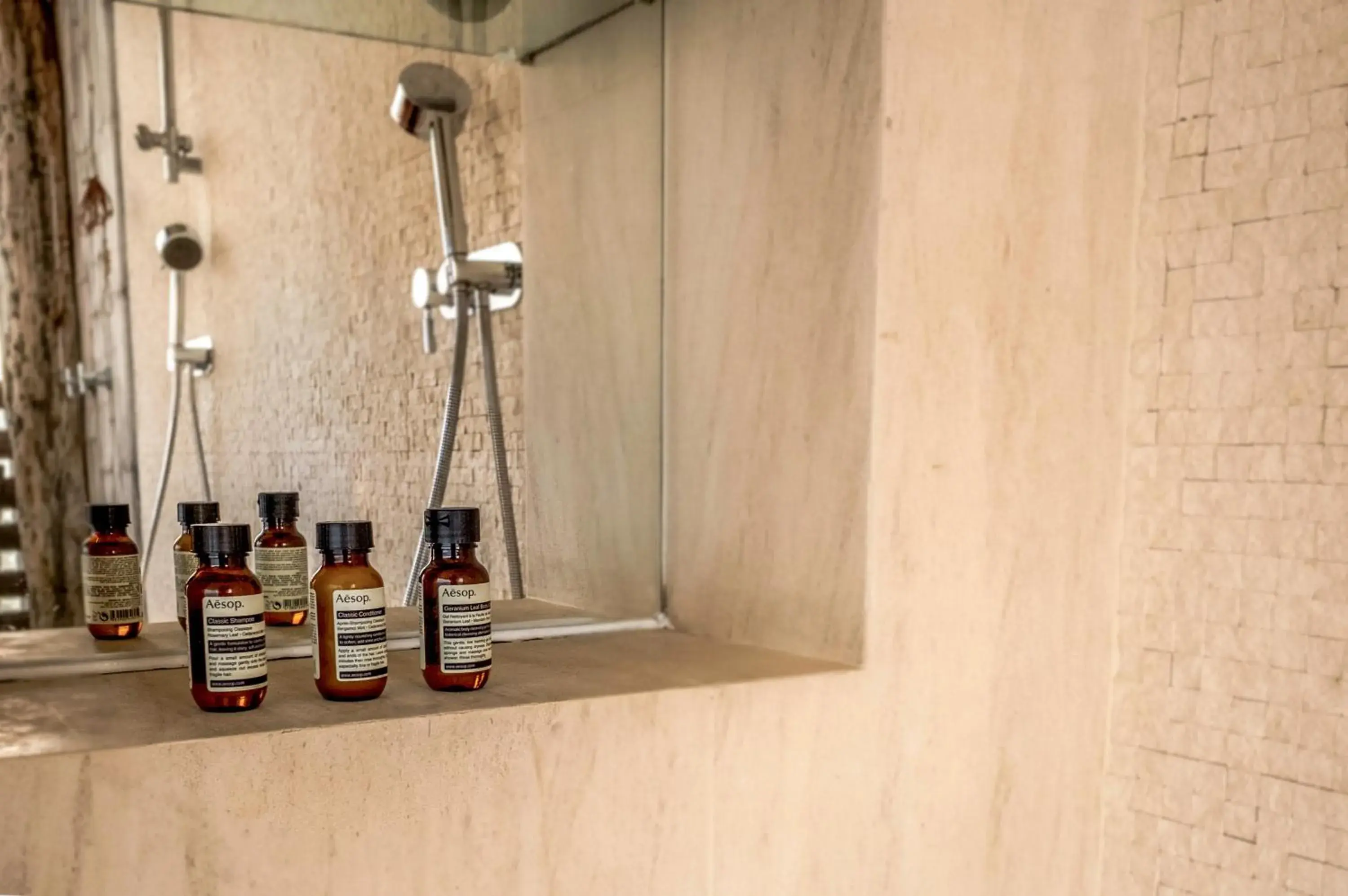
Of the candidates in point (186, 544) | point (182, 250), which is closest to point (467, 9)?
point (182, 250)

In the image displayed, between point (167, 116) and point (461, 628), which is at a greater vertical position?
point (167, 116)

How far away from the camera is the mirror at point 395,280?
3.46 feet

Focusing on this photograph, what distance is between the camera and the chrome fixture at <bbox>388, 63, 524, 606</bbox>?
1135mm

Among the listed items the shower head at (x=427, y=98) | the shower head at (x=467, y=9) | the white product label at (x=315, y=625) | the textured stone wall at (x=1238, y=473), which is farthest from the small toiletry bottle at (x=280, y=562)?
the textured stone wall at (x=1238, y=473)

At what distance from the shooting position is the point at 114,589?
96 centimetres

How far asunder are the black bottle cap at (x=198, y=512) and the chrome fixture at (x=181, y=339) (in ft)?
0.23

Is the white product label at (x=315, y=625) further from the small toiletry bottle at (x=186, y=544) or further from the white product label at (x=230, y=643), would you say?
the small toiletry bottle at (x=186, y=544)

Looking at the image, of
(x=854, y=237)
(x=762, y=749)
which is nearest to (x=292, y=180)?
(x=854, y=237)

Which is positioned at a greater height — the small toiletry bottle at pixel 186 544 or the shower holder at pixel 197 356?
the shower holder at pixel 197 356

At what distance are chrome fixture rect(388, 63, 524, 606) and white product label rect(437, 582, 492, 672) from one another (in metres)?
0.33

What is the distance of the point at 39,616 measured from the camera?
997mm

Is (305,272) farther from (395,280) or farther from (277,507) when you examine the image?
(277,507)

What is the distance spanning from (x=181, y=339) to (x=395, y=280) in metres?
0.24

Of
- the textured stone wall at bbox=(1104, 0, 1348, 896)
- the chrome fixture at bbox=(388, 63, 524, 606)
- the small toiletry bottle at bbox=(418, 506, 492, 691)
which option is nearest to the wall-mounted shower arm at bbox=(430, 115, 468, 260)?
the chrome fixture at bbox=(388, 63, 524, 606)
